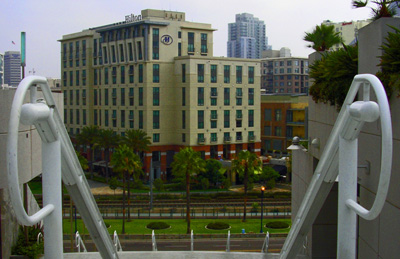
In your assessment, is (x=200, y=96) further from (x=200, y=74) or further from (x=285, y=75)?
(x=285, y=75)

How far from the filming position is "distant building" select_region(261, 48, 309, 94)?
141000 mm

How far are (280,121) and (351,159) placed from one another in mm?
84290

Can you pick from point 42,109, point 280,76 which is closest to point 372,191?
point 42,109

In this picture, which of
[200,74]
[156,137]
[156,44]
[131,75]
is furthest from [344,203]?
[131,75]

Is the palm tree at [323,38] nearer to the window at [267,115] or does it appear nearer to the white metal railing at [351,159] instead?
the white metal railing at [351,159]

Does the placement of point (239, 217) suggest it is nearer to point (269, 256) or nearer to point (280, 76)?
point (269, 256)

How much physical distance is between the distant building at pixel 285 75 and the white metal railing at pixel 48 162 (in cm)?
13177

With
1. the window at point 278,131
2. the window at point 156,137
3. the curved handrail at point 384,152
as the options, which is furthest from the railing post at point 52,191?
the window at point 278,131

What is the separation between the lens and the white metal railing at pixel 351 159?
7466 mm

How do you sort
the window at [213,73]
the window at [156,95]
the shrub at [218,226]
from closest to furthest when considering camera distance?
the shrub at [218,226] → the window at [156,95] → the window at [213,73]

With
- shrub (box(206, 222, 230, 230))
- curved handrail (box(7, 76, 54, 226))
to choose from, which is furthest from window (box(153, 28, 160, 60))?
curved handrail (box(7, 76, 54, 226))

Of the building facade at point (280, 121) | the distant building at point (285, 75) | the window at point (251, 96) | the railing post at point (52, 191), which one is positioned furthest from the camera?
the distant building at point (285, 75)

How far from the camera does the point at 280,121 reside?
92688mm

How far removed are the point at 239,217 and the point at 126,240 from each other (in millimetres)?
13313
